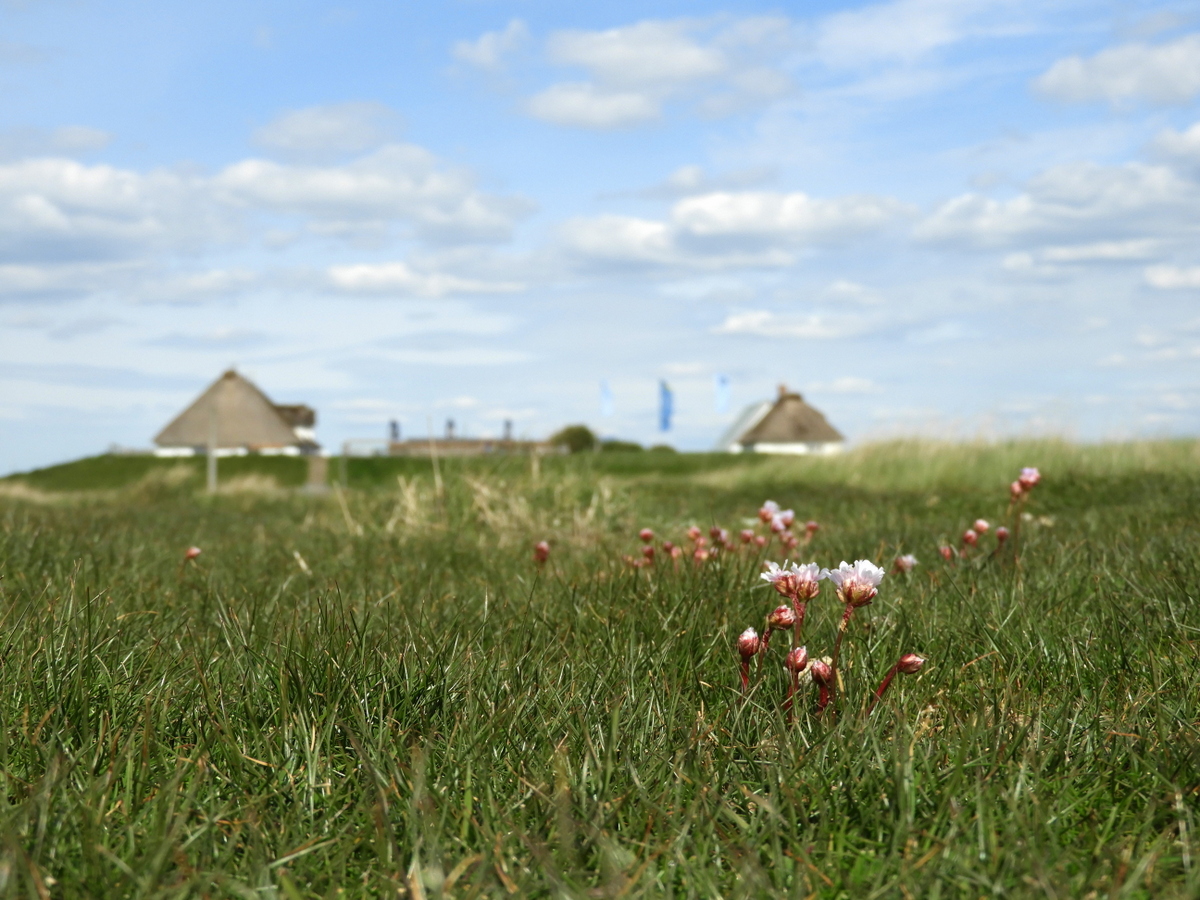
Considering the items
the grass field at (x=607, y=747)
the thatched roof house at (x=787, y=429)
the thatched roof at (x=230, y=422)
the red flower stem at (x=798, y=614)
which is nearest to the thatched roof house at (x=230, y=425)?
the thatched roof at (x=230, y=422)

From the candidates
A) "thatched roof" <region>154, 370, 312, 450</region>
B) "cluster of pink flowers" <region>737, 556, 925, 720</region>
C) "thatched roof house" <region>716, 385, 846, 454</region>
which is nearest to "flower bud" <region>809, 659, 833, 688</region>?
"cluster of pink flowers" <region>737, 556, 925, 720</region>

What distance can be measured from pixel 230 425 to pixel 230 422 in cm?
17

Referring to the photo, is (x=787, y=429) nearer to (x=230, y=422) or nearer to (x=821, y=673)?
(x=230, y=422)

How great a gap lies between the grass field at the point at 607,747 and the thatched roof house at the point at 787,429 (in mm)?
57636

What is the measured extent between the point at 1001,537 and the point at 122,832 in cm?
356

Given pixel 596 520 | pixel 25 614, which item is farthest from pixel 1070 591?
pixel 596 520

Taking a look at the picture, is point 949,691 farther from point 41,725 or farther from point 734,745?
point 41,725

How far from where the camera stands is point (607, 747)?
73.4 inches

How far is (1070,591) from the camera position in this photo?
364 cm

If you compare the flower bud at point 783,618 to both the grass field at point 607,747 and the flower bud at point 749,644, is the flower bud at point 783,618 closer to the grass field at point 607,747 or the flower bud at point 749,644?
the flower bud at point 749,644

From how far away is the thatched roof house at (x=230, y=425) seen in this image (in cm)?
5556

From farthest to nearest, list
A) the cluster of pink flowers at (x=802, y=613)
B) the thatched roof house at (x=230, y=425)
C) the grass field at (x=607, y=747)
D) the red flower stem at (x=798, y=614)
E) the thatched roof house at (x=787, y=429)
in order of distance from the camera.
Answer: the thatched roof house at (x=787, y=429), the thatched roof house at (x=230, y=425), the red flower stem at (x=798, y=614), the cluster of pink flowers at (x=802, y=613), the grass field at (x=607, y=747)

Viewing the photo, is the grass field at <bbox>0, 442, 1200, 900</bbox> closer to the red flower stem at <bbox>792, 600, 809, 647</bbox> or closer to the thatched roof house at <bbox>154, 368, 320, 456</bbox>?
the red flower stem at <bbox>792, 600, 809, 647</bbox>

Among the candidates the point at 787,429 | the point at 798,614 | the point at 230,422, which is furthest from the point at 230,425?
the point at 798,614
